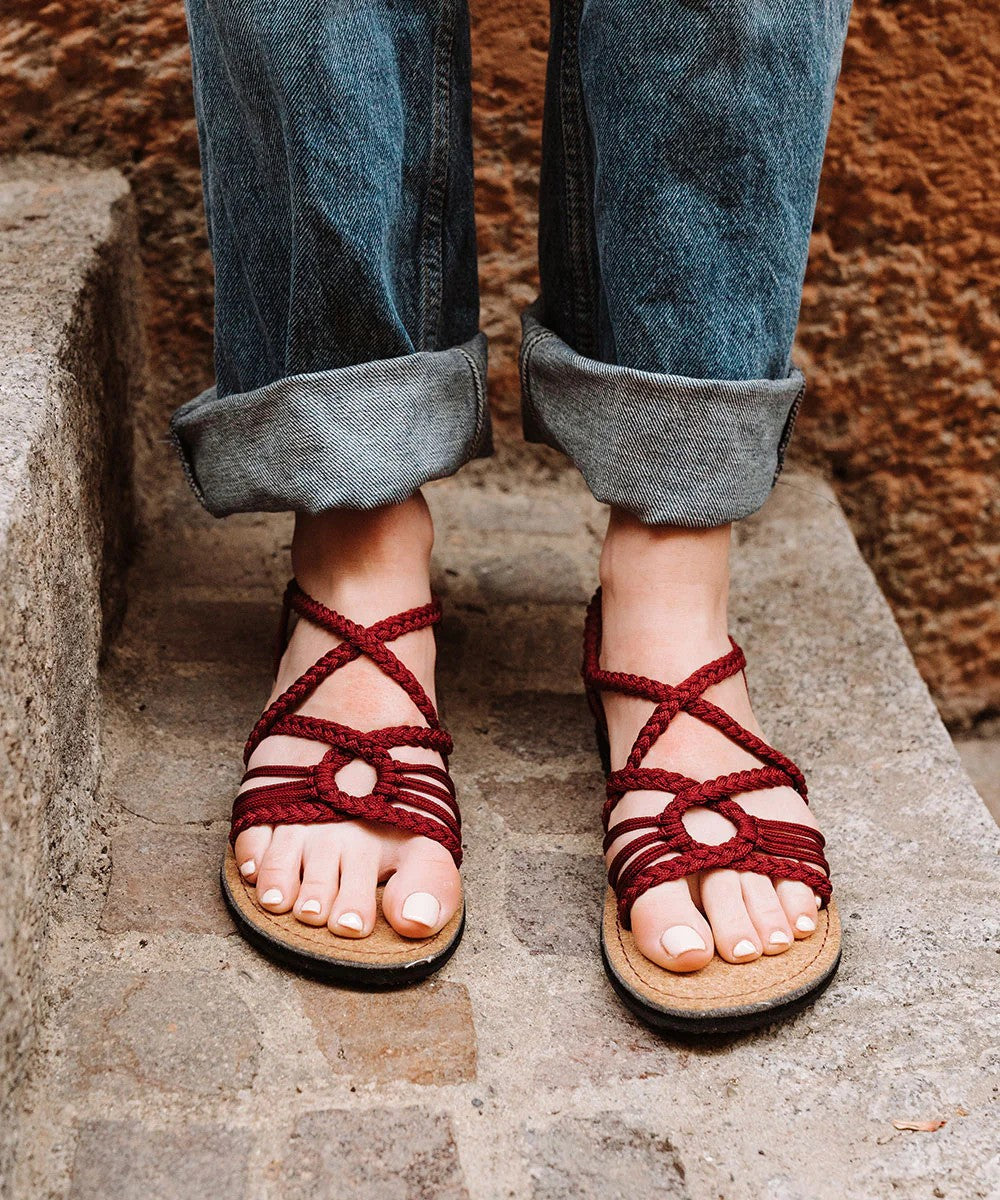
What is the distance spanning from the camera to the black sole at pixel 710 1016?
2.27 ft

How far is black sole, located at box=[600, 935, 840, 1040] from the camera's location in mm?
691

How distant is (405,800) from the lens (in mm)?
776

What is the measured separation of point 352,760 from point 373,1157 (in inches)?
10.2

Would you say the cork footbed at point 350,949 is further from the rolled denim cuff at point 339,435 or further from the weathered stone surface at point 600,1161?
the rolled denim cuff at point 339,435

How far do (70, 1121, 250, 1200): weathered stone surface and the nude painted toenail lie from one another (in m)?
0.16

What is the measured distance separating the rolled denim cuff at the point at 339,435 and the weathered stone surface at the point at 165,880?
24 centimetres

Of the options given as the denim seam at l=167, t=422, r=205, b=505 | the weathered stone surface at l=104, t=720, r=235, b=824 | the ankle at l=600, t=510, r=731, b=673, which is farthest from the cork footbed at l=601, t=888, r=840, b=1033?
the denim seam at l=167, t=422, r=205, b=505

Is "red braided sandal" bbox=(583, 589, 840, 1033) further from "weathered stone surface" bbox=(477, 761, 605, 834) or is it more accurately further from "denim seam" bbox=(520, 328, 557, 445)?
"denim seam" bbox=(520, 328, 557, 445)

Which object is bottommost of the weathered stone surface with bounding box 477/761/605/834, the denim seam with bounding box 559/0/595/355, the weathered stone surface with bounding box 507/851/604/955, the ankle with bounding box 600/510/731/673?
the weathered stone surface with bounding box 477/761/605/834

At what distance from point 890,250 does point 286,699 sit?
89 centimetres

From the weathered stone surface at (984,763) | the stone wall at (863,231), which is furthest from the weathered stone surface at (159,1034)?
the weathered stone surface at (984,763)

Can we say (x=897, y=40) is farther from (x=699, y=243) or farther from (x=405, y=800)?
(x=405, y=800)

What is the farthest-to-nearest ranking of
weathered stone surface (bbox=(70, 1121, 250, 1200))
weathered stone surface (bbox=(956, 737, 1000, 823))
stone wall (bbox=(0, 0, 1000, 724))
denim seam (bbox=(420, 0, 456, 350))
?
1. weathered stone surface (bbox=(956, 737, 1000, 823))
2. stone wall (bbox=(0, 0, 1000, 724))
3. denim seam (bbox=(420, 0, 456, 350))
4. weathered stone surface (bbox=(70, 1121, 250, 1200))

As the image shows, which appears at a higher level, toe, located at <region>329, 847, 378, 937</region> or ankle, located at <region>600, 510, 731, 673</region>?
ankle, located at <region>600, 510, 731, 673</region>
